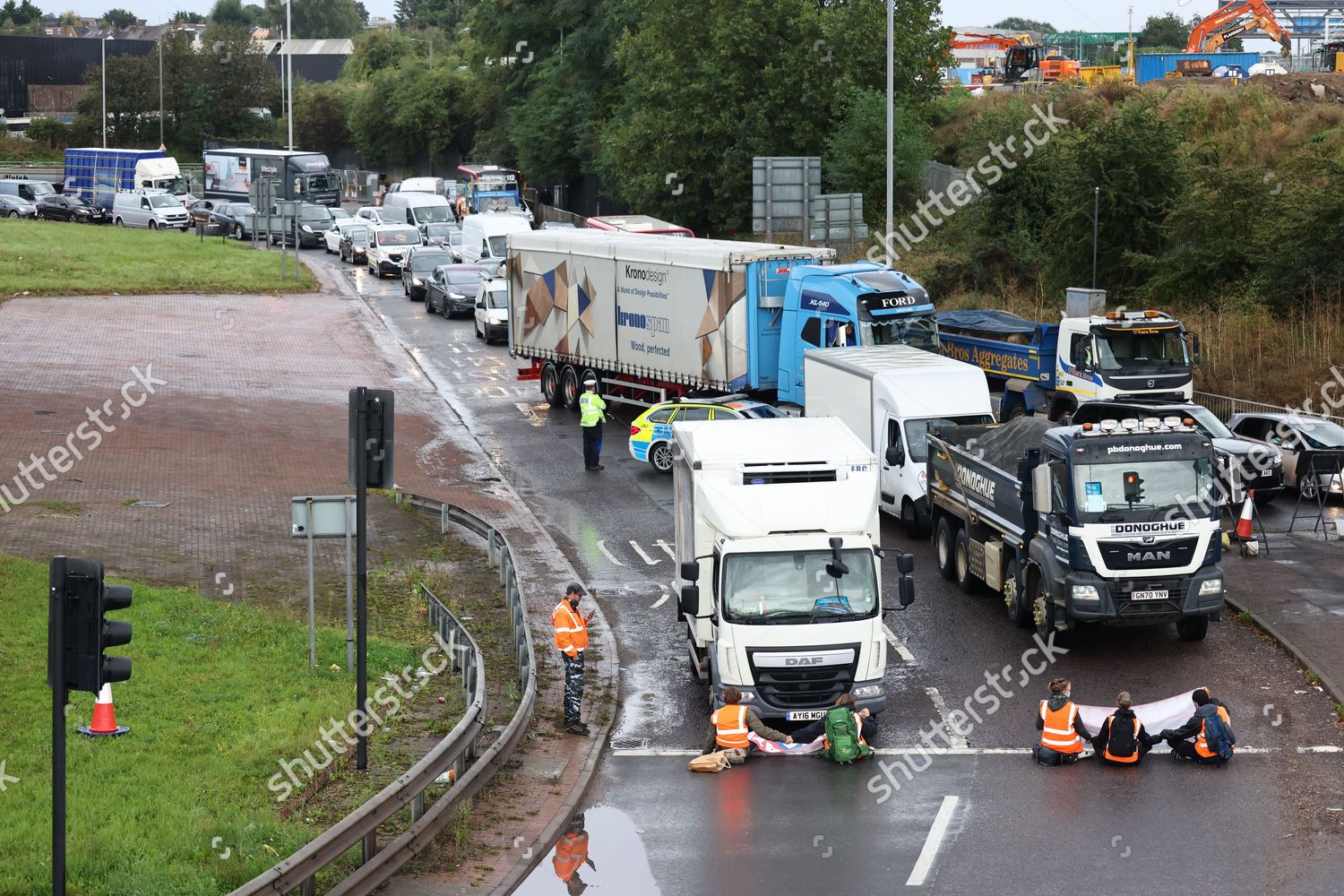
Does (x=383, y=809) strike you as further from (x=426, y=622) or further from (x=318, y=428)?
A: (x=318, y=428)

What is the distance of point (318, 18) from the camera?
194 meters

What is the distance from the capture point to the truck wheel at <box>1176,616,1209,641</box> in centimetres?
1978

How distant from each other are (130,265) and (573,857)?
155 ft

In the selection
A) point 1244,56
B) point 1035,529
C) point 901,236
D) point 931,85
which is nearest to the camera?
point 1035,529

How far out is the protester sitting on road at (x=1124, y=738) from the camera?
15.6 metres

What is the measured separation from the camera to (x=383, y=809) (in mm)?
12328

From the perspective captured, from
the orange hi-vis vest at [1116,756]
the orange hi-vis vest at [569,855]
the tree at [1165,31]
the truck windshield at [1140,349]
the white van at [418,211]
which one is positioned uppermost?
the tree at [1165,31]

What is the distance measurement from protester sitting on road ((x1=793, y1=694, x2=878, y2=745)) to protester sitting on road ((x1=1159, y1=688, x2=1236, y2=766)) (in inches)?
114

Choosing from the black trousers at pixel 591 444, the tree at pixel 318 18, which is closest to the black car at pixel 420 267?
the black trousers at pixel 591 444

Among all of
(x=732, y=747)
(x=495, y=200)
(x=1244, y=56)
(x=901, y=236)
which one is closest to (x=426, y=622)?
(x=732, y=747)

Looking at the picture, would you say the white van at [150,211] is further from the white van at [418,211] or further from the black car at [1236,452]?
the black car at [1236,452]

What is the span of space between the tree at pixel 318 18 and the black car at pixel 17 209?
4632 inches

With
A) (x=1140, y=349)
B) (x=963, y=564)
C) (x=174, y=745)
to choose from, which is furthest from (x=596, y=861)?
(x=1140, y=349)

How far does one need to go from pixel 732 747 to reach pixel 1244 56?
70.3m
